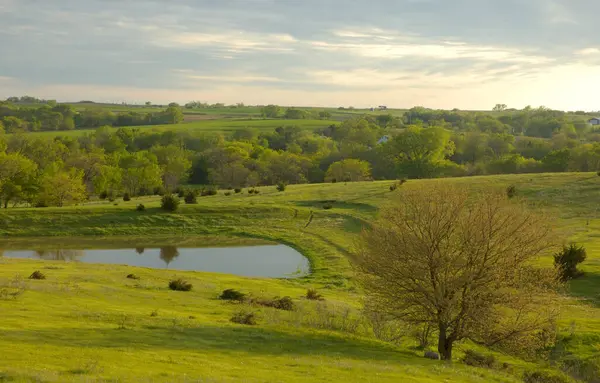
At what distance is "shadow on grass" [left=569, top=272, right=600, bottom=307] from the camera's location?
38.1 m

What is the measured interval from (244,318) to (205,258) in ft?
102

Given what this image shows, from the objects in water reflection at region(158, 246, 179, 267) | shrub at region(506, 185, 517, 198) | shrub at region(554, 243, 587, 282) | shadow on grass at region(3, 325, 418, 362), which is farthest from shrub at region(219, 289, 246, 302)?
shrub at region(506, 185, 517, 198)

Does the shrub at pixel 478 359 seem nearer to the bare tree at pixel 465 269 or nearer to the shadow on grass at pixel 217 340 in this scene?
the bare tree at pixel 465 269

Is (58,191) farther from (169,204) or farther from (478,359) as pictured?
(478,359)

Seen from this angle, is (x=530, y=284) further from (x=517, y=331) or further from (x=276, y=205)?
(x=276, y=205)

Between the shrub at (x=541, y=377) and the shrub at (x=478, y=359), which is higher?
the shrub at (x=478, y=359)

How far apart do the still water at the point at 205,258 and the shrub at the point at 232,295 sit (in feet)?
49.4

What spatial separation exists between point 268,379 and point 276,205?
62.3 meters

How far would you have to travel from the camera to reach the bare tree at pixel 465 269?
81.9ft

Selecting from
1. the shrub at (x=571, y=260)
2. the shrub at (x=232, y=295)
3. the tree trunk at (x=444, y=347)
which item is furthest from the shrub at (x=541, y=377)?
the shrub at (x=571, y=260)

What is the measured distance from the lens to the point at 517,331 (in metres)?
25.1

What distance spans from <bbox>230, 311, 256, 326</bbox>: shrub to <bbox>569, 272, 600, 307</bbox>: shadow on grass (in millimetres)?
23945

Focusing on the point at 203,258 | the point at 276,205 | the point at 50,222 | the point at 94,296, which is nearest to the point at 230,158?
the point at 276,205

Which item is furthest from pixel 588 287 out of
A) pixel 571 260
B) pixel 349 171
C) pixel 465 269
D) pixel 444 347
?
pixel 349 171
